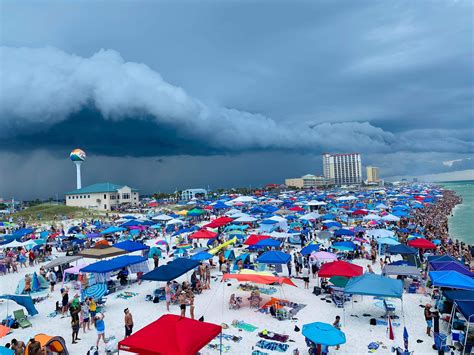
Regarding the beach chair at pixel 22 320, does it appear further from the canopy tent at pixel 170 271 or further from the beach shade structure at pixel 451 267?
the beach shade structure at pixel 451 267

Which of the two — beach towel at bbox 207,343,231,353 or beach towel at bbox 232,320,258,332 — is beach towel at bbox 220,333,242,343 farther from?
beach towel at bbox 232,320,258,332

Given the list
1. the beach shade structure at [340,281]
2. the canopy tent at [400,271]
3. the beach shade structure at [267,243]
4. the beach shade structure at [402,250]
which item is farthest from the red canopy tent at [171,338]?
the beach shade structure at [402,250]

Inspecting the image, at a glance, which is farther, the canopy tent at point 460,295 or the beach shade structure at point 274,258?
the beach shade structure at point 274,258

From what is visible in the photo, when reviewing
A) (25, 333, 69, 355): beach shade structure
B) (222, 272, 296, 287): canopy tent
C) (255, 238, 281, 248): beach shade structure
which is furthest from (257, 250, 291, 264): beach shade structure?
(25, 333, 69, 355): beach shade structure

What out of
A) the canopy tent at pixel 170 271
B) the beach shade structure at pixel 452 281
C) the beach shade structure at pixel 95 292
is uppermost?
the canopy tent at pixel 170 271

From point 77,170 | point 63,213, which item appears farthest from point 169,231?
point 77,170

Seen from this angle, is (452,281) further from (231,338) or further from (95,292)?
(95,292)

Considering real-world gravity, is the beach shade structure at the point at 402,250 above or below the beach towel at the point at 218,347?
above
